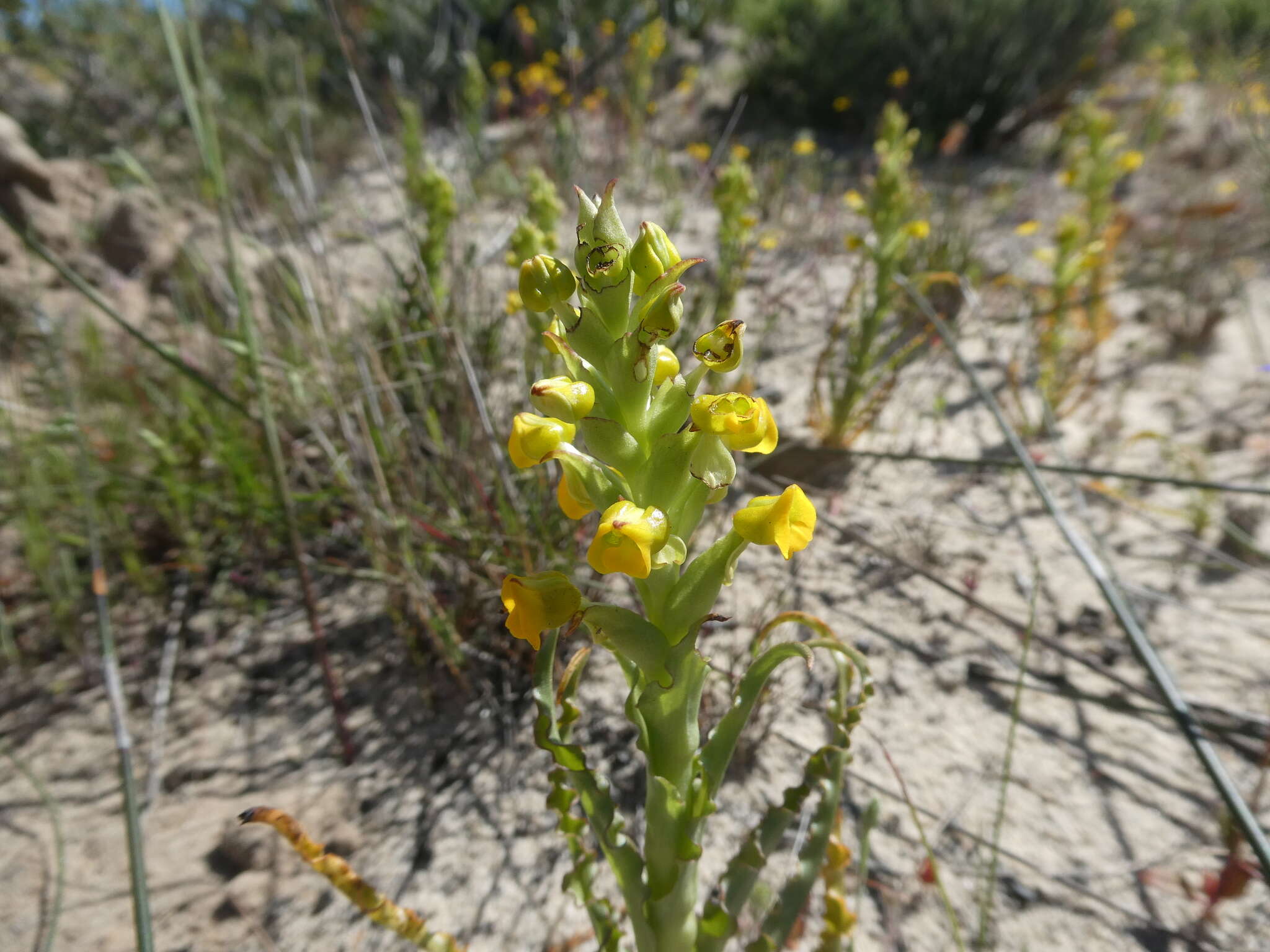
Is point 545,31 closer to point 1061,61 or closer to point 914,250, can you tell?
point 1061,61

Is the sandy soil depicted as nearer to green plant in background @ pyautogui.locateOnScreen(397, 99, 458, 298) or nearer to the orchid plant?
the orchid plant

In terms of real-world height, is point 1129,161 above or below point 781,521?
above

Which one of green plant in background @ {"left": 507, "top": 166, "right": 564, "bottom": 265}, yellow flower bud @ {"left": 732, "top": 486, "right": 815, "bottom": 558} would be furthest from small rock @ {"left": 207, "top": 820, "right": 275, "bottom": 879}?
green plant in background @ {"left": 507, "top": 166, "right": 564, "bottom": 265}

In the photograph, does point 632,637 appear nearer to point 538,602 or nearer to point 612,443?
point 538,602

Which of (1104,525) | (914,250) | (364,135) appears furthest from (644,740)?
(364,135)

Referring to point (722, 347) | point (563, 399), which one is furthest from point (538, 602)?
point (722, 347)
